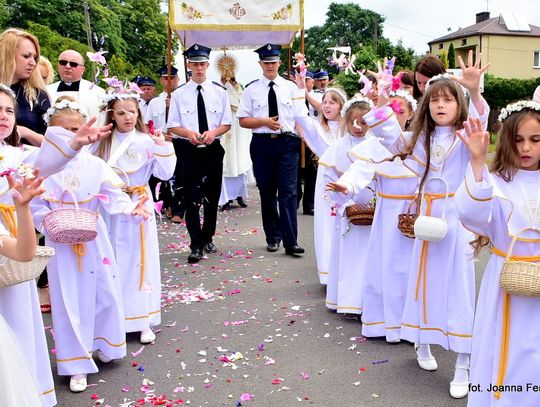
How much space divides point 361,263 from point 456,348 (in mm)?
1626

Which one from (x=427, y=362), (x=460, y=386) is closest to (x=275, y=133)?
(x=427, y=362)

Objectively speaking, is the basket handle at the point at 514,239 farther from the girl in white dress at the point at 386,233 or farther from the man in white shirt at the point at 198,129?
the man in white shirt at the point at 198,129

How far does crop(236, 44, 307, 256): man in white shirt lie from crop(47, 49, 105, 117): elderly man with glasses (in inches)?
93.5

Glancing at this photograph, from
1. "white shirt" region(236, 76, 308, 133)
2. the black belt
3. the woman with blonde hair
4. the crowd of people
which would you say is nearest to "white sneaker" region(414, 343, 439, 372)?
the crowd of people

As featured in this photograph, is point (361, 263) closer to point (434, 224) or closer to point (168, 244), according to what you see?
point (434, 224)

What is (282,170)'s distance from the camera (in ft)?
28.7

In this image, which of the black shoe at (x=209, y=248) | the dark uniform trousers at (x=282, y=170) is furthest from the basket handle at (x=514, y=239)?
the black shoe at (x=209, y=248)

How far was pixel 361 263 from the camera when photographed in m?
5.97

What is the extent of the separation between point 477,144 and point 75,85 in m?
4.89

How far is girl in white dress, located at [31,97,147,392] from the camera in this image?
4.68m

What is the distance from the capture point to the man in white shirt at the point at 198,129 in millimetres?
8531

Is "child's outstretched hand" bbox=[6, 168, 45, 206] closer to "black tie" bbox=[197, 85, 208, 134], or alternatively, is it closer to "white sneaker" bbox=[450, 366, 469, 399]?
"white sneaker" bbox=[450, 366, 469, 399]

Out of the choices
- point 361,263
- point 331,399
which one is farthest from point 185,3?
point 331,399

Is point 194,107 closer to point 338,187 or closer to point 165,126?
point 165,126
